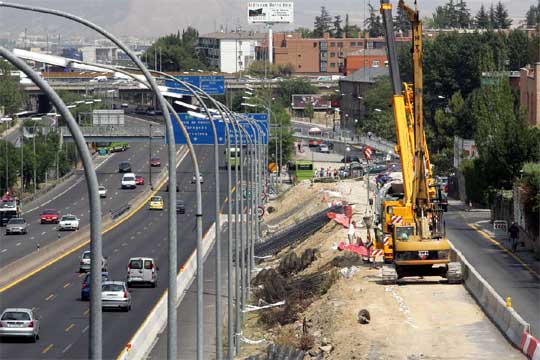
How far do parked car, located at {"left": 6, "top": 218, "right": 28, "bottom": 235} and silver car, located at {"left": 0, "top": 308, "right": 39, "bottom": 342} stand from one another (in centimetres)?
4433

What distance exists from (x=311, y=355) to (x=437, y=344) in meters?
4.13

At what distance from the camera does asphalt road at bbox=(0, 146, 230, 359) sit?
43.1 metres

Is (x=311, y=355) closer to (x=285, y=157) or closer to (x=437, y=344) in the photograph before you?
(x=437, y=344)

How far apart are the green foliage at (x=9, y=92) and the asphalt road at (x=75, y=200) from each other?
513 inches

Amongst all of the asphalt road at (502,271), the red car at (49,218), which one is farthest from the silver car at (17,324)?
the red car at (49,218)

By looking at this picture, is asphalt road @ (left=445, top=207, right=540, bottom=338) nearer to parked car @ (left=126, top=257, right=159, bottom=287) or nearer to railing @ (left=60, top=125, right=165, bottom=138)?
parked car @ (left=126, top=257, right=159, bottom=287)

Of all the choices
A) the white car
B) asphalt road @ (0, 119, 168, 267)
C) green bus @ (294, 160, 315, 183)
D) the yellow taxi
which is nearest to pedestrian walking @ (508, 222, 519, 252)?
asphalt road @ (0, 119, 168, 267)

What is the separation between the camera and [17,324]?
44.3 metres

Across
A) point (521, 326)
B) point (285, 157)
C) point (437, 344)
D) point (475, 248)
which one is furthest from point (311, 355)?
point (285, 157)

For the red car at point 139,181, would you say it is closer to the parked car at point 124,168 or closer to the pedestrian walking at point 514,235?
the parked car at point 124,168

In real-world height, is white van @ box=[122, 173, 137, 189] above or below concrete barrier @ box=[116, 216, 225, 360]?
below

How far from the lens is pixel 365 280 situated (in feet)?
172

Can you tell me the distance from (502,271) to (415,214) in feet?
13.4

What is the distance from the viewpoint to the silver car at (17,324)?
4409 centimetres
